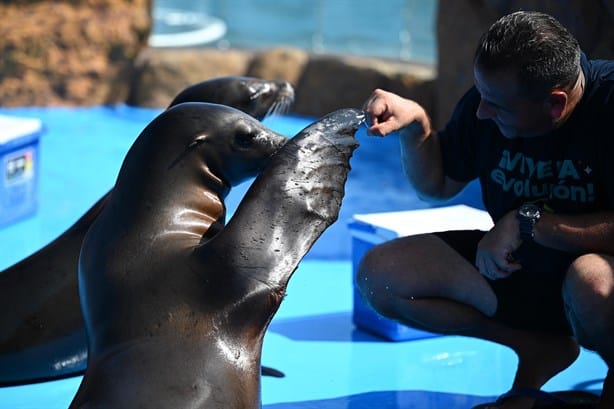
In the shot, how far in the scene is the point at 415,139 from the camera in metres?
3.14

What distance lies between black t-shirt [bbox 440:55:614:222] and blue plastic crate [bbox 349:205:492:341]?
80 cm

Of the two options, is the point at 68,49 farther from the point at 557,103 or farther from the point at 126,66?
the point at 557,103

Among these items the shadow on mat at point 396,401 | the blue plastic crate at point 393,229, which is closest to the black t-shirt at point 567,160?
the shadow on mat at point 396,401

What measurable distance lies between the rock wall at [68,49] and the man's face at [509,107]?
6.76m

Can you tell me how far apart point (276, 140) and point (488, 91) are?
1.85ft

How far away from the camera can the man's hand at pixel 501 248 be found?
9.16 feet

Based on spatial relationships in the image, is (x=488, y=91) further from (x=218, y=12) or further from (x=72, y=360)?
(x=218, y=12)

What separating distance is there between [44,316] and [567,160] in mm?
1660

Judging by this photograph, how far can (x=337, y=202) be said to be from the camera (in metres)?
2.62

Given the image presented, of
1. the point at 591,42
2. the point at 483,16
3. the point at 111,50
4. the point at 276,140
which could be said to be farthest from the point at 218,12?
the point at 276,140

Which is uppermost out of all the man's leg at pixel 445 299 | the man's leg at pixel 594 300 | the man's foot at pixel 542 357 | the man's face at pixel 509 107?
the man's face at pixel 509 107

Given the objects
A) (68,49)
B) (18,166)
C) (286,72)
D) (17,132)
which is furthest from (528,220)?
(68,49)

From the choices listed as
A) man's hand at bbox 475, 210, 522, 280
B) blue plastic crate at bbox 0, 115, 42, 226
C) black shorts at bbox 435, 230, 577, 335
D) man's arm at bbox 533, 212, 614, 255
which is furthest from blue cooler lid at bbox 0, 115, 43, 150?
man's arm at bbox 533, 212, 614, 255

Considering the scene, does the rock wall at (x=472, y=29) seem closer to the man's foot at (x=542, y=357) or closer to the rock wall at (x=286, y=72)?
the rock wall at (x=286, y=72)
